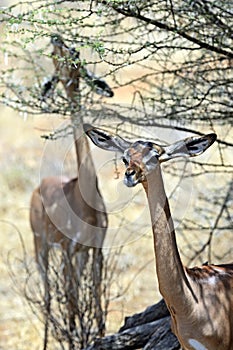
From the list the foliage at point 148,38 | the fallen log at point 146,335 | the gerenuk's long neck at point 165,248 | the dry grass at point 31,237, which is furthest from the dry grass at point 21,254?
the gerenuk's long neck at point 165,248

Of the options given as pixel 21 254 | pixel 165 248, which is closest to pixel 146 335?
pixel 165 248

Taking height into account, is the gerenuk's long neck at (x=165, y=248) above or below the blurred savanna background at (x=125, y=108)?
below

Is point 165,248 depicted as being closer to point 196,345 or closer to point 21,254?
point 196,345

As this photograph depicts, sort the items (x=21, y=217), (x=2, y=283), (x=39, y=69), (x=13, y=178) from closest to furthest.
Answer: (x=39, y=69), (x=2, y=283), (x=21, y=217), (x=13, y=178)

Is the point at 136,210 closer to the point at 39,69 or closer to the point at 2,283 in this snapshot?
the point at 2,283

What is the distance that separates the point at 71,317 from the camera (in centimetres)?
580

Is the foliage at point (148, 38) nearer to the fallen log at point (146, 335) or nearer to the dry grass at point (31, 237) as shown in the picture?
the dry grass at point (31, 237)

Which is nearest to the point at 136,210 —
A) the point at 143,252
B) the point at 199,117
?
the point at 143,252

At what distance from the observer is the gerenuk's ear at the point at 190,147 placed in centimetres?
360

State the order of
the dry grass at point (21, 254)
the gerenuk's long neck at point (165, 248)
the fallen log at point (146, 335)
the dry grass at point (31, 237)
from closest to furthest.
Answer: the gerenuk's long neck at point (165, 248)
the fallen log at point (146, 335)
the dry grass at point (31, 237)
the dry grass at point (21, 254)

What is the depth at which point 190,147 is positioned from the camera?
3623 millimetres

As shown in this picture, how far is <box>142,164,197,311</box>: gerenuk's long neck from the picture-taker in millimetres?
3600

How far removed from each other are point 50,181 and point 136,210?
2664 mm

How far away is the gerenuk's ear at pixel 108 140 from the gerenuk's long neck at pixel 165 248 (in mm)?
244
